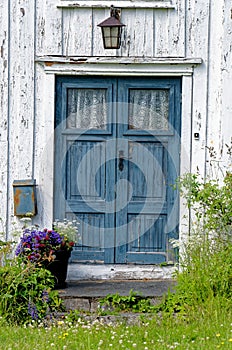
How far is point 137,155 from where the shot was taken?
8344mm

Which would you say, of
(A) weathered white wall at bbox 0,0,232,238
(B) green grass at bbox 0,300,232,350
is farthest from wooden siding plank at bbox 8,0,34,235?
(B) green grass at bbox 0,300,232,350

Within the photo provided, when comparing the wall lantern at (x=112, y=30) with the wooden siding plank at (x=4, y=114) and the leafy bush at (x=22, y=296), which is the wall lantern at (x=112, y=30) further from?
the leafy bush at (x=22, y=296)

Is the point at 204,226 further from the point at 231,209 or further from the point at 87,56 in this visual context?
the point at 87,56

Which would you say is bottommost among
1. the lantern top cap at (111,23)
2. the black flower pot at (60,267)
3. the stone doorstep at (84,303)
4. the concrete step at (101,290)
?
the stone doorstep at (84,303)

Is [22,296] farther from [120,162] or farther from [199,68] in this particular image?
[199,68]

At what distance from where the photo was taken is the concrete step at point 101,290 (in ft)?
23.9

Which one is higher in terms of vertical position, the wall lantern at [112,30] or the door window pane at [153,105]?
the wall lantern at [112,30]

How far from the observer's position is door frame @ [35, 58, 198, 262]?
817cm

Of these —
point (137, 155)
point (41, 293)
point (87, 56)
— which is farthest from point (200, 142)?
point (41, 293)

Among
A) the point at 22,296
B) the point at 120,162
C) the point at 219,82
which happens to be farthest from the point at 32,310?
the point at 219,82

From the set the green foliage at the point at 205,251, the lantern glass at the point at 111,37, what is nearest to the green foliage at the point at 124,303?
the green foliage at the point at 205,251

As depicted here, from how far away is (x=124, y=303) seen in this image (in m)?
7.20

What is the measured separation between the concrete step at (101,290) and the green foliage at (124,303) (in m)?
0.09

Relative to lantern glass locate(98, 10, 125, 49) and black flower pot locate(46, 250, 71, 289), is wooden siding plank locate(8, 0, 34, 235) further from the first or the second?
black flower pot locate(46, 250, 71, 289)
